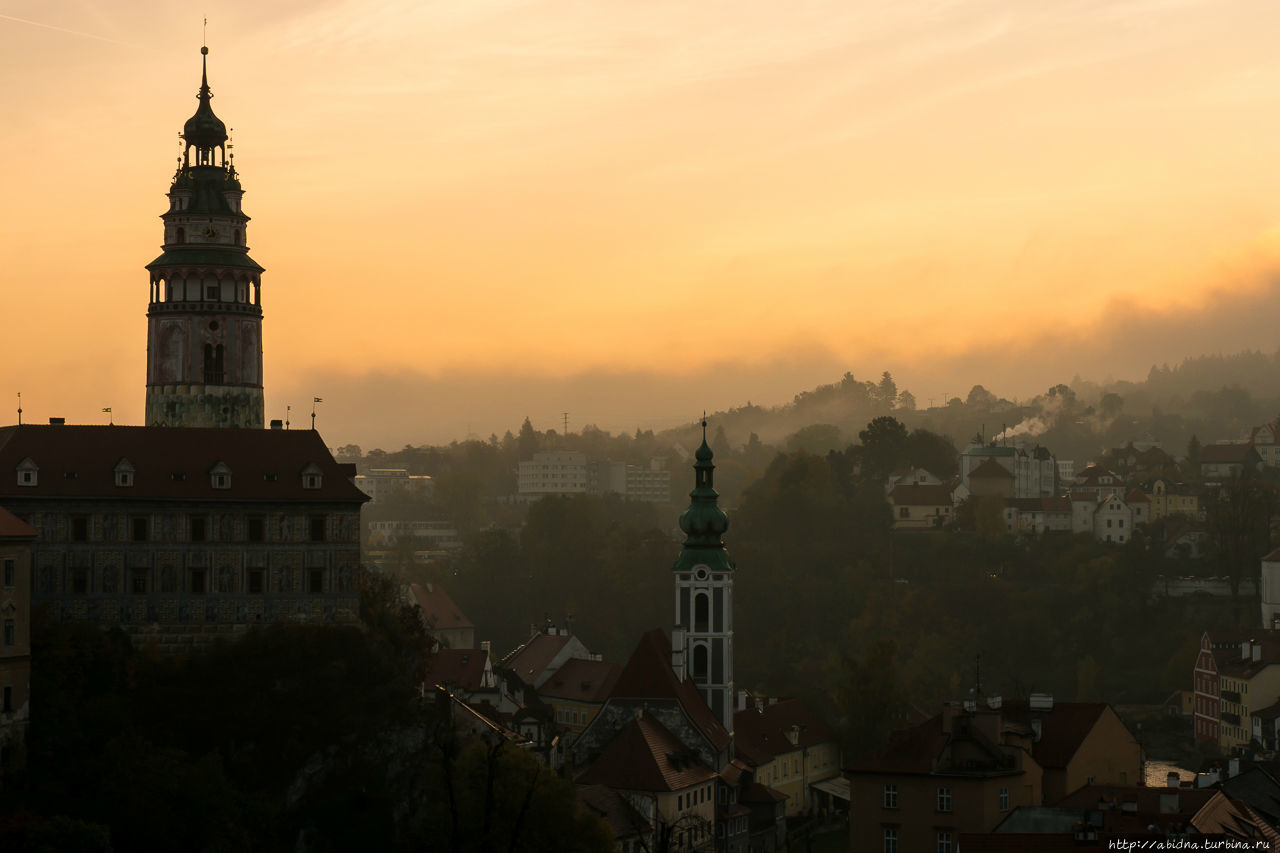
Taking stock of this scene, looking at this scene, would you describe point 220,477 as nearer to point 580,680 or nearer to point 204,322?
point 204,322

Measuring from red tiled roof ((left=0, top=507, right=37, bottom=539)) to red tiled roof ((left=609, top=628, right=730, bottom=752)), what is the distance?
3359 cm

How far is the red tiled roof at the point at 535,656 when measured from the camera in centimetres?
12556

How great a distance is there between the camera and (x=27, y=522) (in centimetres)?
7569

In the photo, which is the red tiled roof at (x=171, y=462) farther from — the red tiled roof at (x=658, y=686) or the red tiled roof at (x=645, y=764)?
the red tiled roof at (x=658, y=686)

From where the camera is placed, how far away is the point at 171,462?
255 ft

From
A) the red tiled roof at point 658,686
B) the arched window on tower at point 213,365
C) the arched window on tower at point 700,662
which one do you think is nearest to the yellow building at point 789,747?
the arched window on tower at point 700,662

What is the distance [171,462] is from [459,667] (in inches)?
1760

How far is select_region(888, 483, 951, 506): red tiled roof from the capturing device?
174375mm

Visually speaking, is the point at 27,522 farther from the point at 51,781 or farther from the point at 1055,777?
the point at 1055,777

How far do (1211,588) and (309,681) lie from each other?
96759 millimetres

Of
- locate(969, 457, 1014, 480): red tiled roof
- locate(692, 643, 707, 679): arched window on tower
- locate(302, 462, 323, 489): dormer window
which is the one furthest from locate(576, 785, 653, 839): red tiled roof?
locate(969, 457, 1014, 480): red tiled roof

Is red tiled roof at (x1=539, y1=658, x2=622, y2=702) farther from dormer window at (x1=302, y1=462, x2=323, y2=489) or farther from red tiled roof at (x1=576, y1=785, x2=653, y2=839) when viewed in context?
dormer window at (x1=302, y1=462, x2=323, y2=489)

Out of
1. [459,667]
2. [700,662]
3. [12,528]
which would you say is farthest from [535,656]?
[12,528]

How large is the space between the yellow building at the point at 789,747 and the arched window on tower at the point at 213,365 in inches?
1206
